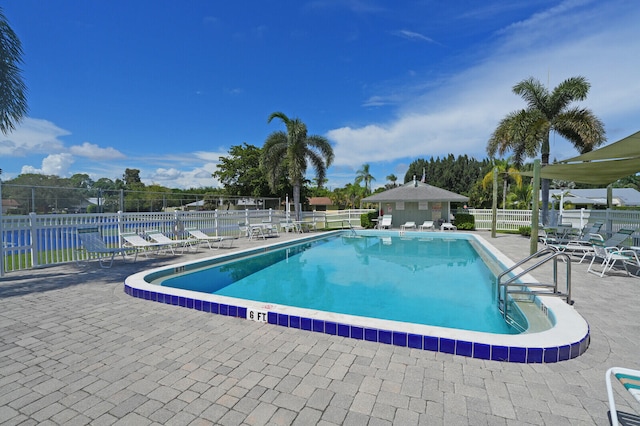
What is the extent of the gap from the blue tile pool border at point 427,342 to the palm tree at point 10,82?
1310 cm

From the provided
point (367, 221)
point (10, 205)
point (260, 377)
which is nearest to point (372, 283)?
point (260, 377)

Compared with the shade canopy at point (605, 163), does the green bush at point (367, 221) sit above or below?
below

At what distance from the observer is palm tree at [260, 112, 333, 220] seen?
18.2 m

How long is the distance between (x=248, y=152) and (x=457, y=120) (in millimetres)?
26737

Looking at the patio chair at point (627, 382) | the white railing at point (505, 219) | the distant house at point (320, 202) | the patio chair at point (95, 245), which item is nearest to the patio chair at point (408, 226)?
the white railing at point (505, 219)

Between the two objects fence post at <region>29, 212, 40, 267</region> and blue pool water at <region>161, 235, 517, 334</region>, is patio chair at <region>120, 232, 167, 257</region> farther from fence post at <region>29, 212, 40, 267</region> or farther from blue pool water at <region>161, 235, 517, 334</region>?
blue pool water at <region>161, 235, 517, 334</region>

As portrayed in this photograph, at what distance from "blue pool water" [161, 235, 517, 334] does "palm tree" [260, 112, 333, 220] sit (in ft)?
25.3

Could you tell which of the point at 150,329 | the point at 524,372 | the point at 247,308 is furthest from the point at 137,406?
the point at 524,372

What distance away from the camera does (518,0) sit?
9672 mm

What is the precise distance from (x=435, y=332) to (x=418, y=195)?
18.1 m

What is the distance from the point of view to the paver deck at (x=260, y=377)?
2146 millimetres

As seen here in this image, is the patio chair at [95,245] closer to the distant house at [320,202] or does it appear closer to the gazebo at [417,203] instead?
the gazebo at [417,203]

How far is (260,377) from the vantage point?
2.64 meters

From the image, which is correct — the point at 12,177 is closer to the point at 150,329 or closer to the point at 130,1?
the point at 130,1
